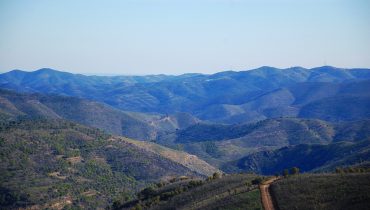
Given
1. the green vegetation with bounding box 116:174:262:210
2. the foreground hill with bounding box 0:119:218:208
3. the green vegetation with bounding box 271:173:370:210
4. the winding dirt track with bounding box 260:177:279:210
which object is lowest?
the foreground hill with bounding box 0:119:218:208

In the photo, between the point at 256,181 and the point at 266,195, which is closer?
the point at 266,195

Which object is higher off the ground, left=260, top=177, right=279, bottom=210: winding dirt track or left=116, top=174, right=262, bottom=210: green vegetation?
left=260, top=177, right=279, bottom=210: winding dirt track

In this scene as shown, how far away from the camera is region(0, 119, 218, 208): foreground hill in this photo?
14212 cm

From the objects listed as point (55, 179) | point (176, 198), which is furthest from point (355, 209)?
point (55, 179)

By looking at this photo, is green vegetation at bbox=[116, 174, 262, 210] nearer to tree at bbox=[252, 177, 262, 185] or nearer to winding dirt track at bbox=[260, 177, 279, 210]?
tree at bbox=[252, 177, 262, 185]

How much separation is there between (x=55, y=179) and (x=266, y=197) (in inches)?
3755

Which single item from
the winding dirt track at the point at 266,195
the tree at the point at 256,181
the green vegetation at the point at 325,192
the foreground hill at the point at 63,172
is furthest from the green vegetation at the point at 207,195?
the foreground hill at the point at 63,172

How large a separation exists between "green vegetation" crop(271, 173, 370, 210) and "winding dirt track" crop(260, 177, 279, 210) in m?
1.08

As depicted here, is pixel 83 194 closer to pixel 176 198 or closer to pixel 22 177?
pixel 22 177

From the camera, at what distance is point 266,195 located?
83.9m

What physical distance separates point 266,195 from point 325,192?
36.1ft

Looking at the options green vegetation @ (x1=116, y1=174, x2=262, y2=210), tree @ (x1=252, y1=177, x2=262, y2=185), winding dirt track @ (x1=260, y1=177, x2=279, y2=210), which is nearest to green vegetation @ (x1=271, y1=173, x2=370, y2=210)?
winding dirt track @ (x1=260, y1=177, x2=279, y2=210)

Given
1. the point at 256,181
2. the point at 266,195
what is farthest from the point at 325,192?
the point at 256,181

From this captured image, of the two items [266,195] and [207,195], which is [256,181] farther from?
[266,195]
